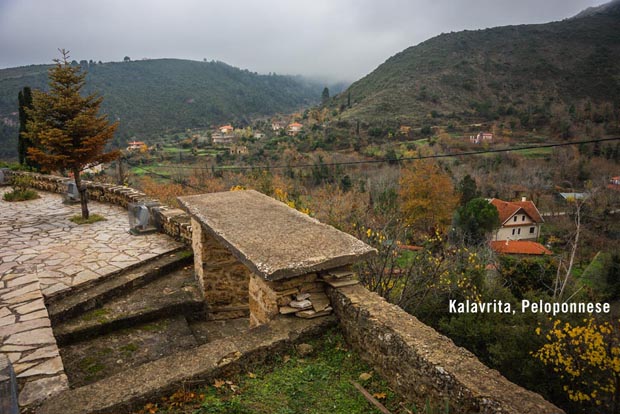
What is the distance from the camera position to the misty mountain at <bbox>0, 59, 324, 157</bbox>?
58.6 meters

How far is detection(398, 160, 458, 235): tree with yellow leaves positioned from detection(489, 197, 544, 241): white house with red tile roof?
14.6 ft

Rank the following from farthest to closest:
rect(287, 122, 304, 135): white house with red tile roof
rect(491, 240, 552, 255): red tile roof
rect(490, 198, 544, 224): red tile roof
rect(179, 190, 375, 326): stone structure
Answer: rect(287, 122, 304, 135): white house with red tile roof
rect(490, 198, 544, 224): red tile roof
rect(491, 240, 552, 255): red tile roof
rect(179, 190, 375, 326): stone structure

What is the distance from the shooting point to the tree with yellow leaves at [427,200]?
1366 inches

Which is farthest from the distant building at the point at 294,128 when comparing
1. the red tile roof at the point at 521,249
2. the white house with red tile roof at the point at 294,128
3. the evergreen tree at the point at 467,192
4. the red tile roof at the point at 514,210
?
the red tile roof at the point at 521,249

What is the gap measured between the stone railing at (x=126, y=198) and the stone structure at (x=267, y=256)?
56.3 inches

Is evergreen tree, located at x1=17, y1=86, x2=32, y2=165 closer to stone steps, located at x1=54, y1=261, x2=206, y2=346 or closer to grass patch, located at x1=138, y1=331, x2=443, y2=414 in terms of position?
stone steps, located at x1=54, y1=261, x2=206, y2=346

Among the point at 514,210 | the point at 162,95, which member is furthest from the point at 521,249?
the point at 162,95

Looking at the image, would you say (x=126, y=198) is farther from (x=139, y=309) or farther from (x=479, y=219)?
(x=479, y=219)

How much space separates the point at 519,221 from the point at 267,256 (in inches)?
1345

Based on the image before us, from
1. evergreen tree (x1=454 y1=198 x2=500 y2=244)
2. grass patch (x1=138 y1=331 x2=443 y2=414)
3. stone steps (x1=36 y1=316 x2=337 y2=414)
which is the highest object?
stone steps (x1=36 y1=316 x2=337 y2=414)

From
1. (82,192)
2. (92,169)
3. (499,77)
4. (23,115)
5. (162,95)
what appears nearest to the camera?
(82,192)

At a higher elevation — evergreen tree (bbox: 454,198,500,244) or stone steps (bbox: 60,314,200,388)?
stone steps (bbox: 60,314,200,388)

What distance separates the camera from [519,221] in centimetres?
3200

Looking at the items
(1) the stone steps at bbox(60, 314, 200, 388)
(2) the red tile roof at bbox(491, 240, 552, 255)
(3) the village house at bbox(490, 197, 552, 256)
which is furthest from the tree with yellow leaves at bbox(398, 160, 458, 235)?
(1) the stone steps at bbox(60, 314, 200, 388)
